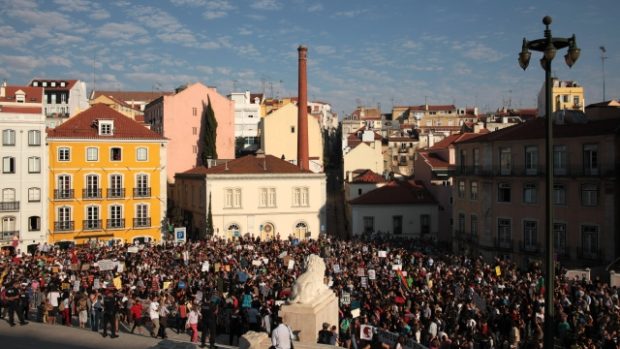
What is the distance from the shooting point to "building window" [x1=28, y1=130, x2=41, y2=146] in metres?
40.5

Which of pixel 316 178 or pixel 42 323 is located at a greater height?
pixel 316 178

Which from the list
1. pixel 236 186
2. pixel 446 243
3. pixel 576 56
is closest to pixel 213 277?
pixel 576 56

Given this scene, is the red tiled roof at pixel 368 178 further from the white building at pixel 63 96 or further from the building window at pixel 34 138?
the white building at pixel 63 96

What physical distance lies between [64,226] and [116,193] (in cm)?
410

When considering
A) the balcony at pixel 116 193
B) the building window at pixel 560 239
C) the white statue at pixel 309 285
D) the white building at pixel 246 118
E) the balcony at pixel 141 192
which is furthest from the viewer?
the white building at pixel 246 118

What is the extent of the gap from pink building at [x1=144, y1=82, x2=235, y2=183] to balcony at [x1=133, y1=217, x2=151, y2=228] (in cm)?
1345

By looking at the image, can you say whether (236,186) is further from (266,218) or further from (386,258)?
(386,258)

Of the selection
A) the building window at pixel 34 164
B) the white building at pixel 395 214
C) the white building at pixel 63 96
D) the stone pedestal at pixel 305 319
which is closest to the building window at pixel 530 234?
the white building at pixel 395 214

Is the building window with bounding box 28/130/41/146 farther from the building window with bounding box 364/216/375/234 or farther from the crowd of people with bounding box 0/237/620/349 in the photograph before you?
the building window with bounding box 364/216/375/234

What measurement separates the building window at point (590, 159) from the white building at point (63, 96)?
Result: 62.5 m

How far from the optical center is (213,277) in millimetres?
23312

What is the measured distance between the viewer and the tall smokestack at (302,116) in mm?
56188

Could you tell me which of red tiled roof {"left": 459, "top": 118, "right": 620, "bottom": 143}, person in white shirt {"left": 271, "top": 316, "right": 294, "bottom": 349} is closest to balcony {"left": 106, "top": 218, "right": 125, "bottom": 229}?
red tiled roof {"left": 459, "top": 118, "right": 620, "bottom": 143}

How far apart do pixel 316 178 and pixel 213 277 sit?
23.4m
